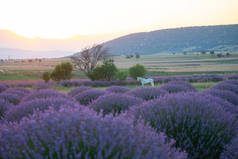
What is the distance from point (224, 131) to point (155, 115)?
3.82ft

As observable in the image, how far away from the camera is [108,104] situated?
20.0ft

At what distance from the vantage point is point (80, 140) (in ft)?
7.39

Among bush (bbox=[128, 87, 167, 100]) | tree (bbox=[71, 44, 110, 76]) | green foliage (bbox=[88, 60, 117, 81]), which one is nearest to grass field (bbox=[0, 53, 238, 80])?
tree (bbox=[71, 44, 110, 76])

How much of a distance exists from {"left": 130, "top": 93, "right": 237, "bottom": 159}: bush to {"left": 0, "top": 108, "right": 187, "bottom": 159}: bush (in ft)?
4.73

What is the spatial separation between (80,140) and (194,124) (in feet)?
8.19

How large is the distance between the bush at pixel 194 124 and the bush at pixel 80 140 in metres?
1.44

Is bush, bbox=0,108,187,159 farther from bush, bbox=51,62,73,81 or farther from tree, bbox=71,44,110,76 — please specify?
tree, bbox=71,44,110,76

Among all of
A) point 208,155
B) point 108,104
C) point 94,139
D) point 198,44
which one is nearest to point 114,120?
point 94,139

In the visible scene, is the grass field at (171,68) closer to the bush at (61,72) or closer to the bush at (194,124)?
the bush at (61,72)

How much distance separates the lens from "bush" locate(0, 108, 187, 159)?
7.18 ft

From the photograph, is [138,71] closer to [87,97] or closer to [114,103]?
[87,97]

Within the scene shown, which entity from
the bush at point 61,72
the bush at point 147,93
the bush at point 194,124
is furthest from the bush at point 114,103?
the bush at point 61,72

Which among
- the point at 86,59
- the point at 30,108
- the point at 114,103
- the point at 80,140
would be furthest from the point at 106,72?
the point at 80,140

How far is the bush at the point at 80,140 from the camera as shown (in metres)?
2.19
